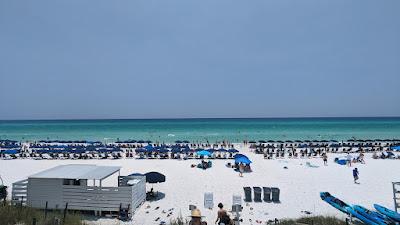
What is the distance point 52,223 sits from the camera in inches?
348

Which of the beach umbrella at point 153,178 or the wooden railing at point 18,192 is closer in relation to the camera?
the wooden railing at point 18,192

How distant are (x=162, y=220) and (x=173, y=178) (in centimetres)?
768

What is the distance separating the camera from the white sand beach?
476 inches

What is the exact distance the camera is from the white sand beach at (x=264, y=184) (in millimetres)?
12102

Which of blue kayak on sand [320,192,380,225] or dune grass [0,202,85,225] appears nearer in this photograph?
dune grass [0,202,85,225]

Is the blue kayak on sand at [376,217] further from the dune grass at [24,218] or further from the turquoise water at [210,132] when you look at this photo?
the turquoise water at [210,132]

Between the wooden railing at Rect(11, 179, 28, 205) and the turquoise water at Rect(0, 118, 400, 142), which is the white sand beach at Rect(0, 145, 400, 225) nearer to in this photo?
the wooden railing at Rect(11, 179, 28, 205)

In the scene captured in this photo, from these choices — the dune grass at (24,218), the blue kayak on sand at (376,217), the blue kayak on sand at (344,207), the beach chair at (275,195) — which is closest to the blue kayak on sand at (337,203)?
the blue kayak on sand at (344,207)

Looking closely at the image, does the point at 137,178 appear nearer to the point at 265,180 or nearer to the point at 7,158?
the point at 265,180

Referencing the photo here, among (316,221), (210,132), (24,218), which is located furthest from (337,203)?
(210,132)

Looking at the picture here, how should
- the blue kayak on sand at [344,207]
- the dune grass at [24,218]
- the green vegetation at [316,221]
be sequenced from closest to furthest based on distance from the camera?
1. the dune grass at [24,218]
2. the green vegetation at [316,221]
3. the blue kayak on sand at [344,207]

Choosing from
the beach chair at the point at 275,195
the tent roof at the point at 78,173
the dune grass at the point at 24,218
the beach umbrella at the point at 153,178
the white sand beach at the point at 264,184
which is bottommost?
the white sand beach at the point at 264,184

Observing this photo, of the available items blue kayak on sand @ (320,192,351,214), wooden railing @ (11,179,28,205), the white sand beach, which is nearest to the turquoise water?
the white sand beach

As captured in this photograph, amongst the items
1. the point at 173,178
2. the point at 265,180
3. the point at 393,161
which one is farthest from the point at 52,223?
the point at 393,161
